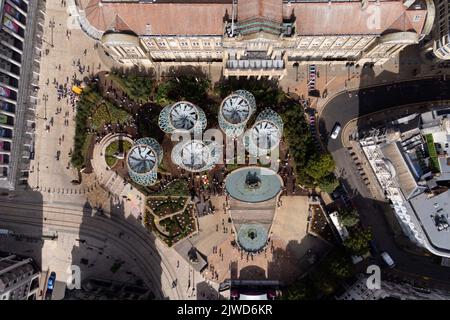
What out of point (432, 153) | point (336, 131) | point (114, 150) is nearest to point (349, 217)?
point (336, 131)

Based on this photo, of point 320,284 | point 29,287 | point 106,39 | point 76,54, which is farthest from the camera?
point 76,54

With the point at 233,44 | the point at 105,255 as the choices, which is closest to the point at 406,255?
the point at 233,44

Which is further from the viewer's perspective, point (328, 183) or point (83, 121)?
point (83, 121)

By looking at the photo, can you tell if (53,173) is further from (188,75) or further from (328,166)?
(328,166)

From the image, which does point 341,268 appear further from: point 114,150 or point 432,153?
point 114,150

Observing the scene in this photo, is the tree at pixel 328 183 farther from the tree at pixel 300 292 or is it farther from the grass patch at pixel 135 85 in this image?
the grass patch at pixel 135 85

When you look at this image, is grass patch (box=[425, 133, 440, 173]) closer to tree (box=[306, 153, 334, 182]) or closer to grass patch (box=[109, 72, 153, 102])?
tree (box=[306, 153, 334, 182])
